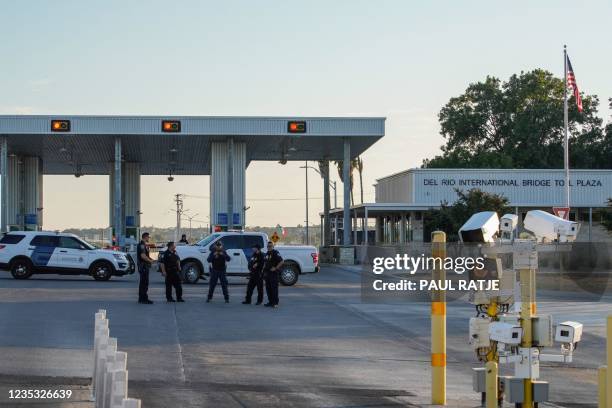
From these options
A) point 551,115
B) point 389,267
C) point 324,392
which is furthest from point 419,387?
point 551,115

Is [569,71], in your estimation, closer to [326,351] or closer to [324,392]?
[326,351]

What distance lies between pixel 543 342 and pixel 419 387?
3.79 meters

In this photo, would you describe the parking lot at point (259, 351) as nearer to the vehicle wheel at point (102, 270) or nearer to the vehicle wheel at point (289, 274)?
the vehicle wheel at point (289, 274)

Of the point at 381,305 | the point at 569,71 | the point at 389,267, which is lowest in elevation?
the point at 381,305

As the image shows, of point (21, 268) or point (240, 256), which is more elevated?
point (240, 256)

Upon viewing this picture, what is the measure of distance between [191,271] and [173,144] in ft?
67.3

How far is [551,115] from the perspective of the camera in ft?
287

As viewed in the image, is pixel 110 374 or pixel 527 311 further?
pixel 527 311

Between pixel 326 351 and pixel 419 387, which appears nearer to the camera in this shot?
pixel 419 387

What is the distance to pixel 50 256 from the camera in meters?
37.2

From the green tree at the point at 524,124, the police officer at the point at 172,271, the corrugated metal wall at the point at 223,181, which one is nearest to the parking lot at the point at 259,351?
the police officer at the point at 172,271

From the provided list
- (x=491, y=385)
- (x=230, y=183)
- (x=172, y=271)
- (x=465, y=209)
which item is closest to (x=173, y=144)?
(x=230, y=183)

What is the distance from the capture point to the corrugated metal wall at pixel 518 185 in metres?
59.7

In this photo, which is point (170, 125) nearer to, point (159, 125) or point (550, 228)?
point (159, 125)
